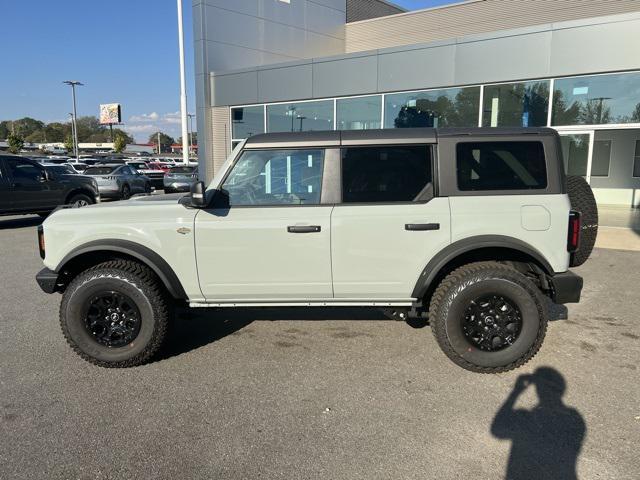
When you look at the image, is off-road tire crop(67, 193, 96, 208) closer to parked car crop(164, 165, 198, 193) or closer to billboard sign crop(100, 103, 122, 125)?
parked car crop(164, 165, 198, 193)

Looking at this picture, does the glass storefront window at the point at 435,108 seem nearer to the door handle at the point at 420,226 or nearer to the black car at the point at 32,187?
the black car at the point at 32,187

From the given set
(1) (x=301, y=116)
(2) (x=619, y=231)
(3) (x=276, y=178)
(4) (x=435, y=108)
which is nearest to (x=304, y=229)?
(3) (x=276, y=178)

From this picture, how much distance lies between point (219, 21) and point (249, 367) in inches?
664

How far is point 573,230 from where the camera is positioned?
3.80 meters

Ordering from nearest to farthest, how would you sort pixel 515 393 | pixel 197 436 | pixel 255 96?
1. pixel 197 436
2. pixel 515 393
3. pixel 255 96

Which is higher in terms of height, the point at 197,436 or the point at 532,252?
the point at 532,252

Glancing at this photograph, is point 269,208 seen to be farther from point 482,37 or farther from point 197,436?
point 482,37

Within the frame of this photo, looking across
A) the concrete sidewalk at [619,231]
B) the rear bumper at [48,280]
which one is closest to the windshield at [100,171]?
the rear bumper at [48,280]

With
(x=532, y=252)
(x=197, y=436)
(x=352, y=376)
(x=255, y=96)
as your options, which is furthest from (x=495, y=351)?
(x=255, y=96)

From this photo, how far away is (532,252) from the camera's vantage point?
3.80 meters

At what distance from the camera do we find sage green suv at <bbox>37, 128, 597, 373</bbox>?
12.5 feet

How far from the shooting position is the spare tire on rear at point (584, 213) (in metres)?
4.06

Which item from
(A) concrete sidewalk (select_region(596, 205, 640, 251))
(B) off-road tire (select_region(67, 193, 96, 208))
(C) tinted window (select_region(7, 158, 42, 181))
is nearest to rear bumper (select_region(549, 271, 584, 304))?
(A) concrete sidewalk (select_region(596, 205, 640, 251))

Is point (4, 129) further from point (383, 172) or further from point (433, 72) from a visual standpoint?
point (383, 172)
